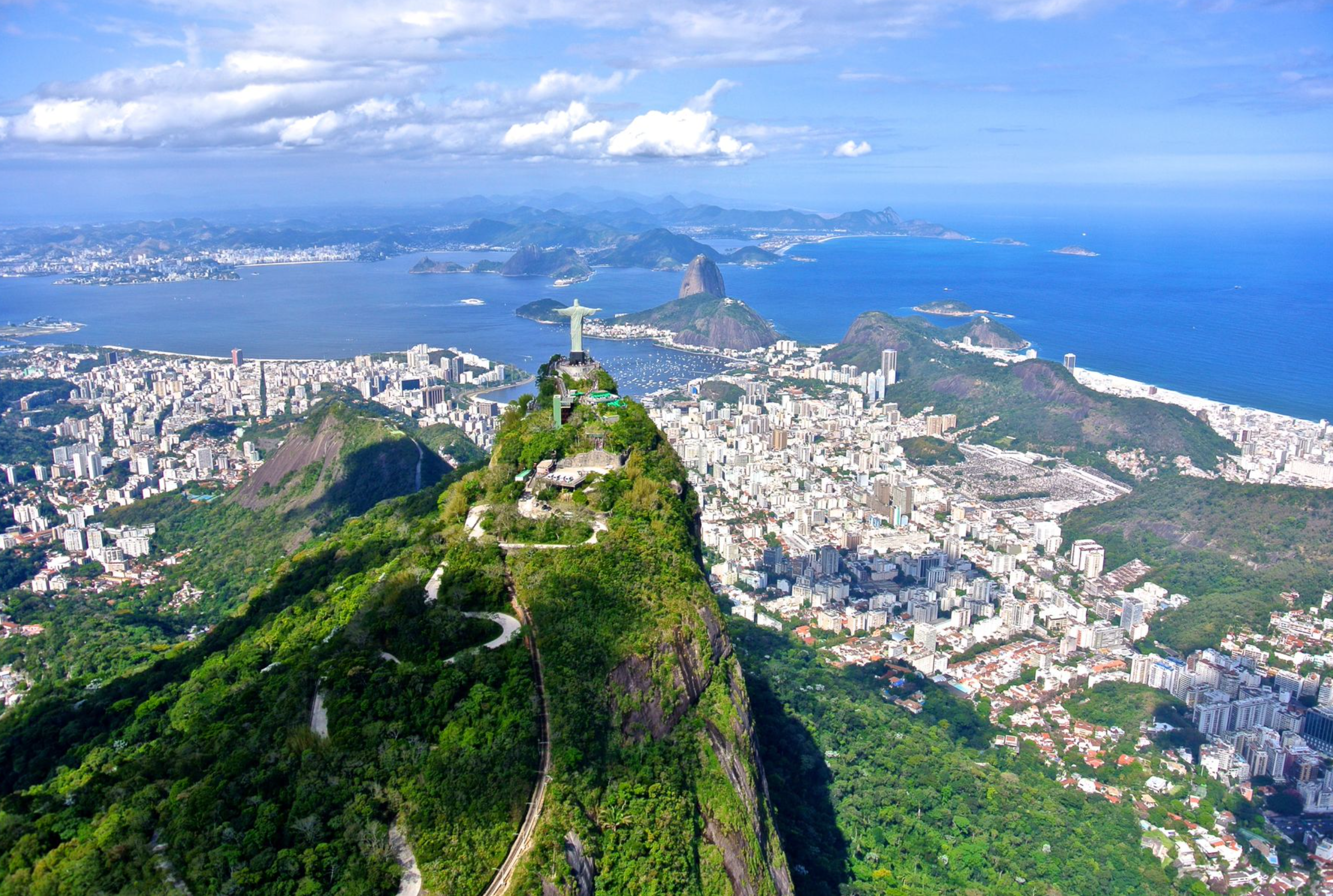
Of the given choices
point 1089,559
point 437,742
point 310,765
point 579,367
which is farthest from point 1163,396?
point 310,765

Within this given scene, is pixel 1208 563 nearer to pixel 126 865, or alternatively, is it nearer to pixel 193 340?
pixel 126 865

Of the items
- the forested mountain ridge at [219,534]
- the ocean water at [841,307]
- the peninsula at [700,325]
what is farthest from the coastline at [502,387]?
the forested mountain ridge at [219,534]

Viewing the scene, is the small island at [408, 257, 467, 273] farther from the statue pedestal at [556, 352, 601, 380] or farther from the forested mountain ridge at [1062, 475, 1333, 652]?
the statue pedestal at [556, 352, 601, 380]

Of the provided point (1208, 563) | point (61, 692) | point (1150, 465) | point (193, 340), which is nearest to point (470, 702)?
point (61, 692)

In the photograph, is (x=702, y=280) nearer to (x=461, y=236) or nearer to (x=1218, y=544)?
(x=1218, y=544)

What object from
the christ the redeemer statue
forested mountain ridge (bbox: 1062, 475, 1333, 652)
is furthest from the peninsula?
the christ the redeemer statue

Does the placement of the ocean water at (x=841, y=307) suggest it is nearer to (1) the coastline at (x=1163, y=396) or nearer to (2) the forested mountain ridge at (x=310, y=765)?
(1) the coastline at (x=1163, y=396)

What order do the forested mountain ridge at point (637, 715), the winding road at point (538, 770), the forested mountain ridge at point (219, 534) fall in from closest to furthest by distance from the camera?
the winding road at point (538, 770), the forested mountain ridge at point (637, 715), the forested mountain ridge at point (219, 534)
